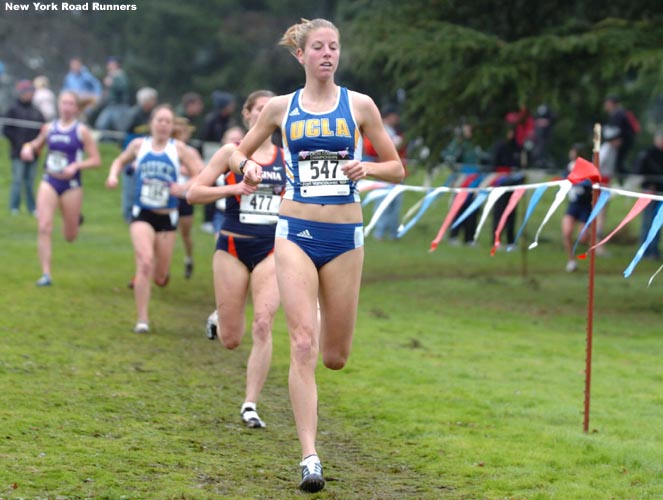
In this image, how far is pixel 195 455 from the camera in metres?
7.49

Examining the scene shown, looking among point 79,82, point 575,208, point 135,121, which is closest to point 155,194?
point 135,121

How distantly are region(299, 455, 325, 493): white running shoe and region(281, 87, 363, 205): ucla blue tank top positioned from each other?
1402 millimetres

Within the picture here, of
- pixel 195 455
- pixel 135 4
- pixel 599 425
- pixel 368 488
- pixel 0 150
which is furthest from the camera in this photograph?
pixel 135 4

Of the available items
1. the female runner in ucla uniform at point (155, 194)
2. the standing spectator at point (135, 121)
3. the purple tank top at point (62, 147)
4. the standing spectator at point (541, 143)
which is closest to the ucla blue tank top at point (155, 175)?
the female runner in ucla uniform at point (155, 194)

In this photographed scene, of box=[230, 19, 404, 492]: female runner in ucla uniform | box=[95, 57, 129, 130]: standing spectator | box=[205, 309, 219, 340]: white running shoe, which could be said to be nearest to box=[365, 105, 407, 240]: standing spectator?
box=[95, 57, 129, 130]: standing spectator

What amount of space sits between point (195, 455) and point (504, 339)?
6761 mm

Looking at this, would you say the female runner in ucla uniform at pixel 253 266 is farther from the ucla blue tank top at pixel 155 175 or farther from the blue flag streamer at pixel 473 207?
the ucla blue tank top at pixel 155 175

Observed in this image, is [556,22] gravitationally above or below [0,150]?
above

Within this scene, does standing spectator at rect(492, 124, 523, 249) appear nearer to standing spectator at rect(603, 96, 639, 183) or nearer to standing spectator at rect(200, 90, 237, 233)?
standing spectator at rect(603, 96, 639, 183)

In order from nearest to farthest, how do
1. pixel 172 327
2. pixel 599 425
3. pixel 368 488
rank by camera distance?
1. pixel 368 488
2. pixel 599 425
3. pixel 172 327

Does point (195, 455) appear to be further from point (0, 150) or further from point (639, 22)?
point (0, 150)

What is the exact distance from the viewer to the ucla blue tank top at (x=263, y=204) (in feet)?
29.3

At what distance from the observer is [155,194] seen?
40.8ft

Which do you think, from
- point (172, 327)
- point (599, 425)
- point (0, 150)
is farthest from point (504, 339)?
point (0, 150)
